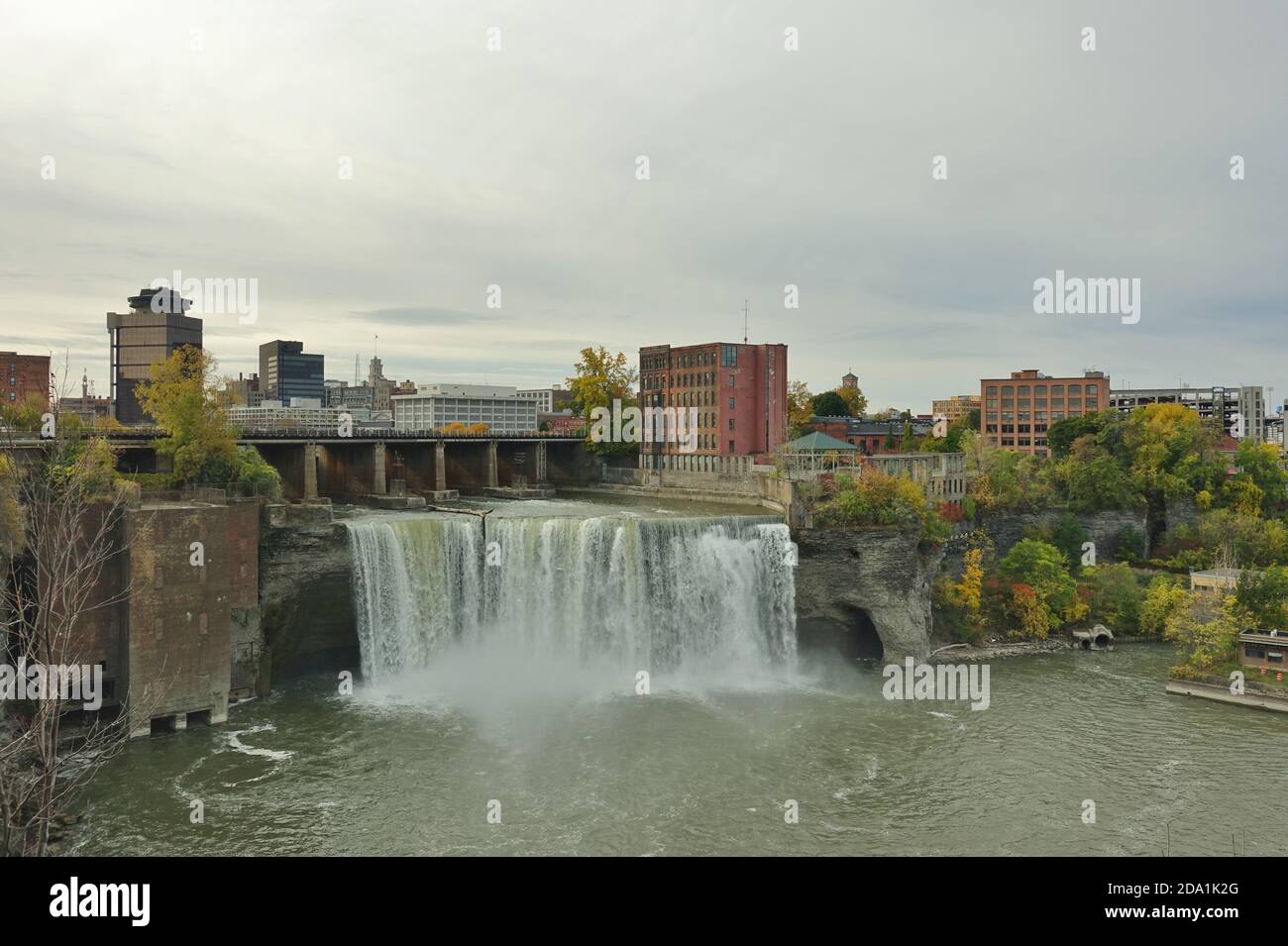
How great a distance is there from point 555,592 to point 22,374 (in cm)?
4982

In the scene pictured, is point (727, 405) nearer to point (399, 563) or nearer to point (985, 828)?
point (399, 563)

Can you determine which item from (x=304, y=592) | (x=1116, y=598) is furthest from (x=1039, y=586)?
(x=304, y=592)

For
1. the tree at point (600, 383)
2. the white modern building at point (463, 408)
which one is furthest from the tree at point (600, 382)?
the white modern building at point (463, 408)

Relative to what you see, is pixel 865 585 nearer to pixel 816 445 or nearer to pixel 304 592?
pixel 816 445

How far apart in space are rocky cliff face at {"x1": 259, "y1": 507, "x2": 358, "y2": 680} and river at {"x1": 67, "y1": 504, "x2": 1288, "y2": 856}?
144cm

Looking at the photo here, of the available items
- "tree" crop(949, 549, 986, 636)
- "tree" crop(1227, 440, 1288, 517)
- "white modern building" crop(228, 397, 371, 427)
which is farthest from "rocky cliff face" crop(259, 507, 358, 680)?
"white modern building" crop(228, 397, 371, 427)

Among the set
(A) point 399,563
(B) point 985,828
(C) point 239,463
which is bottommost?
(B) point 985,828

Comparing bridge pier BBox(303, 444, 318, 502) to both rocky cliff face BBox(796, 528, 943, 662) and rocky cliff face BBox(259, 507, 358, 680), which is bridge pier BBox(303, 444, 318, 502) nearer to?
rocky cliff face BBox(259, 507, 358, 680)

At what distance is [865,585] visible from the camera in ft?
142

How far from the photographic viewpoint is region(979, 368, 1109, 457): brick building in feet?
328

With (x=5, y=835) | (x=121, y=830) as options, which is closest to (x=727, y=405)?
(x=121, y=830)

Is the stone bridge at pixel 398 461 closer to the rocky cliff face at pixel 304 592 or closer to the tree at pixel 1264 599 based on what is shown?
the rocky cliff face at pixel 304 592

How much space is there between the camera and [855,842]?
24.5 m

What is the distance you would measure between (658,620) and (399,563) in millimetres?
11259
